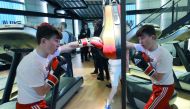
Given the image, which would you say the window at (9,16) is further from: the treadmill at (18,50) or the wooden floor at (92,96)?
the treadmill at (18,50)

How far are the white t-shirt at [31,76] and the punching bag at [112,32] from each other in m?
0.79

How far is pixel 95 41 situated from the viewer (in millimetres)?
2561

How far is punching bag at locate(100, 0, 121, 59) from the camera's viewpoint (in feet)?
7.52

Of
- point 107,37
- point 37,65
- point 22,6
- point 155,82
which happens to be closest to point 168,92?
point 155,82

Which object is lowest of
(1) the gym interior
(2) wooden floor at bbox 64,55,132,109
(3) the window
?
(2) wooden floor at bbox 64,55,132,109

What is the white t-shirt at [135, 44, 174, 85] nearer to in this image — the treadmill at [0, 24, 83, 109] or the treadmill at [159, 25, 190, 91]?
the treadmill at [0, 24, 83, 109]

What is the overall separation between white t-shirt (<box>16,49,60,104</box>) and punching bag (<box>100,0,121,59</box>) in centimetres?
79

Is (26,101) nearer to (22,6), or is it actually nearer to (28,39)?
(28,39)

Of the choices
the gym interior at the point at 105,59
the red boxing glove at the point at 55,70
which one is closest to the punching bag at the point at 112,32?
the gym interior at the point at 105,59

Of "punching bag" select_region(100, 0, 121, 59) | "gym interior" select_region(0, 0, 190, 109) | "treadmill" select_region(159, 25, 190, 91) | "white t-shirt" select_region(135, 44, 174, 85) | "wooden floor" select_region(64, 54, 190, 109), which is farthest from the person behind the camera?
"treadmill" select_region(159, 25, 190, 91)

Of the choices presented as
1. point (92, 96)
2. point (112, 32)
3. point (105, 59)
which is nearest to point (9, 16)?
point (105, 59)

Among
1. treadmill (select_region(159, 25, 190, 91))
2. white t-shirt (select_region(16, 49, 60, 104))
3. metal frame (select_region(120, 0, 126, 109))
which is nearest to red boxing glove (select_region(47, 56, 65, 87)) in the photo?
white t-shirt (select_region(16, 49, 60, 104))

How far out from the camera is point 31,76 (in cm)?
167

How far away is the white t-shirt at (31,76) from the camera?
5.49 ft
